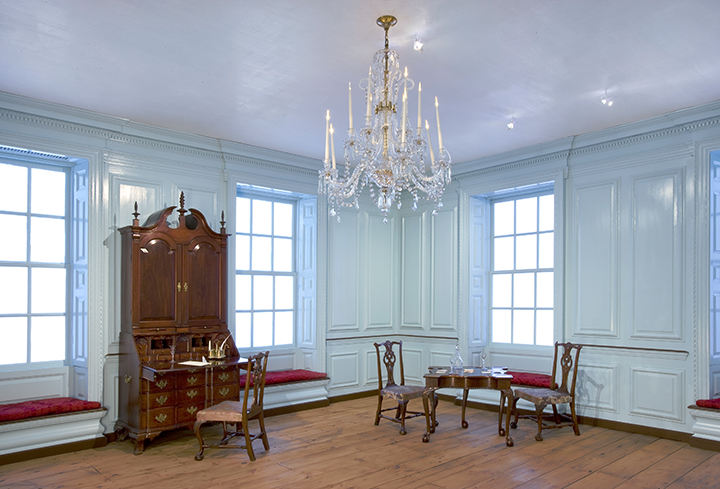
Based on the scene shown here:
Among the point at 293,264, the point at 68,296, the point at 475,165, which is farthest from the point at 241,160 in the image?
the point at 475,165

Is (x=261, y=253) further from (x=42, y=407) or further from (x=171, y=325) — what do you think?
(x=42, y=407)

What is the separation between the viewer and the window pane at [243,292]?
7.52m

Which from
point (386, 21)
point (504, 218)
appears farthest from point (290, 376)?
point (386, 21)

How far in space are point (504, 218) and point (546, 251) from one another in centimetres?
84

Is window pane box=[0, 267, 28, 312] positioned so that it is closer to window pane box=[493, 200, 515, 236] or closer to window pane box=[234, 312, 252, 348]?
window pane box=[234, 312, 252, 348]

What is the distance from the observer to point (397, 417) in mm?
6629

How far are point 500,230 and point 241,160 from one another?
12.5 feet

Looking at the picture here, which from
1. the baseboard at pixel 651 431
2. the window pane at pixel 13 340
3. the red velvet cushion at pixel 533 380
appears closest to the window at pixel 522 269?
the red velvet cushion at pixel 533 380

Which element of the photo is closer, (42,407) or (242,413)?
(242,413)

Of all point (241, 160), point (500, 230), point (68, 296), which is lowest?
point (68, 296)

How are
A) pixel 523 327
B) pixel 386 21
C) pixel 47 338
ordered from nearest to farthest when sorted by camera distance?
1. pixel 386 21
2. pixel 47 338
3. pixel 523 327

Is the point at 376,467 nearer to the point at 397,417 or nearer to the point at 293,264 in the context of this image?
the point at 397,417

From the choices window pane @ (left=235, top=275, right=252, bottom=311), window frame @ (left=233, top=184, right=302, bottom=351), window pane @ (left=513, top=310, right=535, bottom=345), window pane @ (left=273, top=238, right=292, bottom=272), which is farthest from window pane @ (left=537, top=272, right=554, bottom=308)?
window pane @ (left=235, top=275, right=252, bottom=311)

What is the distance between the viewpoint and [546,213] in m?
7.63
